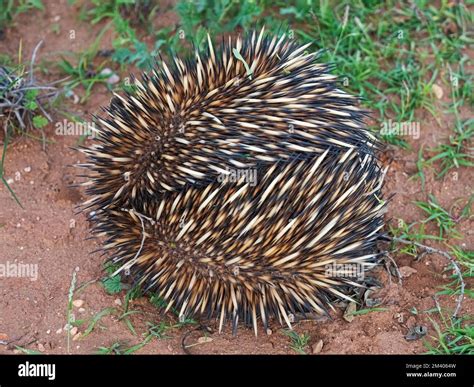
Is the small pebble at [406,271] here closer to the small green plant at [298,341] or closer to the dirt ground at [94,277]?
the dirt ground at [94,277]

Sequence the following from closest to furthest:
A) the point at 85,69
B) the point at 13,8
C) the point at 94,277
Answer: the point at 94,277, the point at 85,69, the point at 13,8

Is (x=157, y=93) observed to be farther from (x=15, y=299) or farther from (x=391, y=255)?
(x=391, y=255)

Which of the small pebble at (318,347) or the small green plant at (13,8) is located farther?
the small green plant at (13,8)

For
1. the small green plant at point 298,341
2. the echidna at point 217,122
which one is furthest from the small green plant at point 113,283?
the small green plant at point 298,341

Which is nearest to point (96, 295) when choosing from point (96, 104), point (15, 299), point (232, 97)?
point (15, 299)

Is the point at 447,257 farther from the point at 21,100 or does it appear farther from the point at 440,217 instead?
the point at 21,100

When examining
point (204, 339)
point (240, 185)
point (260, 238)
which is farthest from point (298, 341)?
point (240, 185)

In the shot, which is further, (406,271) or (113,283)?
(406,271)
